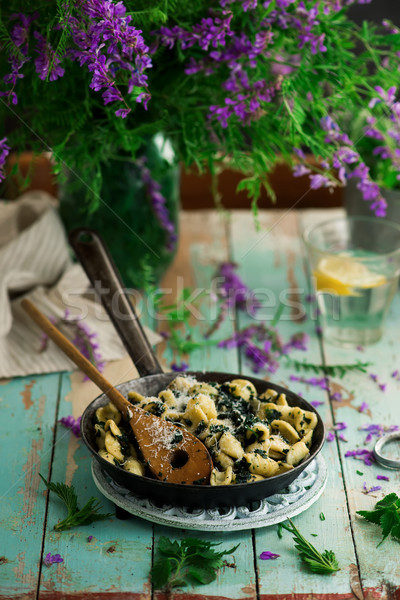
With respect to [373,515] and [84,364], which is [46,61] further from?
[373,515]

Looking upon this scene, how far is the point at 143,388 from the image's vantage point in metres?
1.08

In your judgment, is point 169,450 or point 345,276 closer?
point 169,450

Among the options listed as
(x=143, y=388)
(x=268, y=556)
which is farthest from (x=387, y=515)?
(x=143, y=388)

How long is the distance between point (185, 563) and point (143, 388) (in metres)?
0.28

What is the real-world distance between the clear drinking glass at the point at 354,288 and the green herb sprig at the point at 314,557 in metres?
0.50

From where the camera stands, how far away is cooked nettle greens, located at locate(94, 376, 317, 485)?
911 millimetres

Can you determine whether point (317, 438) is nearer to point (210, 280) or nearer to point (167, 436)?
point (167, 436)

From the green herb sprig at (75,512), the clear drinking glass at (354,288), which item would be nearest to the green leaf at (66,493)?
the green herb sprig at (75,512)

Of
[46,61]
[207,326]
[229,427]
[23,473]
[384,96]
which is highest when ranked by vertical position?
[46,61]

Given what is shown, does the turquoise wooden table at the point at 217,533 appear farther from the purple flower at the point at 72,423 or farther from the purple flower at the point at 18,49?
the purple flower at the point at 18,49

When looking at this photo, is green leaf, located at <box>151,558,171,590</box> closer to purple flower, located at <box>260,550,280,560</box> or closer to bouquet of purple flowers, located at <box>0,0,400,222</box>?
purple flower, located at <box>260,550,280,560</box>

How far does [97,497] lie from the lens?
3.22 ft

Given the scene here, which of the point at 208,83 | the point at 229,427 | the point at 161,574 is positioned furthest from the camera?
the point at 208,83

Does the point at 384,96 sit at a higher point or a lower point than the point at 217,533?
higher
